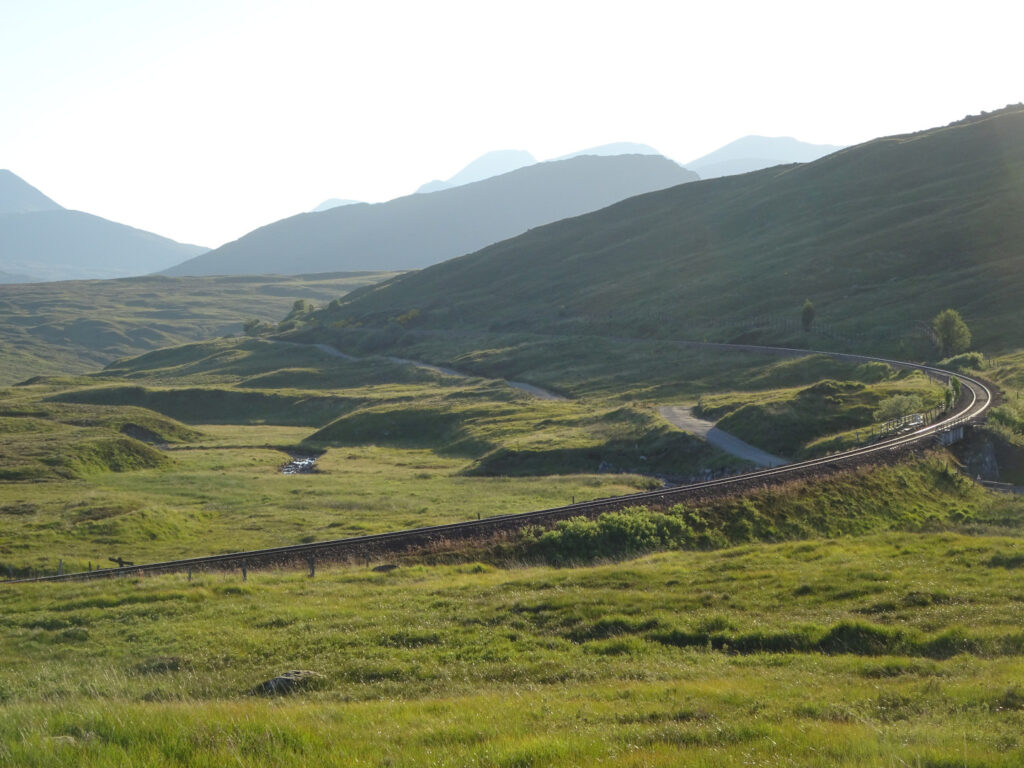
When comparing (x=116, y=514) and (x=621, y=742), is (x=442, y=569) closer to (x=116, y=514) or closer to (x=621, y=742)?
(x=621, y=742)

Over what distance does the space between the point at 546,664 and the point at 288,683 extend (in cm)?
551

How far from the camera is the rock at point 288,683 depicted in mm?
15266

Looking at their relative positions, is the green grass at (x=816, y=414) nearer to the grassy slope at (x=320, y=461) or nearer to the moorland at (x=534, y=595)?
the moorland at (x=534, y=595)

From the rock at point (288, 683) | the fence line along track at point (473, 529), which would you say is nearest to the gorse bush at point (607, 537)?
the fence line along track at point (473, 529)

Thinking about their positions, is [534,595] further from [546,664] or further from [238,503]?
[238,503]

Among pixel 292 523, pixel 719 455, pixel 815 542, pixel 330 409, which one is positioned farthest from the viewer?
pixel 330 409

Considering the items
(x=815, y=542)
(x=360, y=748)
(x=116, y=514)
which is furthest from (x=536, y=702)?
(x=116, y=514)

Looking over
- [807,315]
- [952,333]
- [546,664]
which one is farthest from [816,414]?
[807,315]

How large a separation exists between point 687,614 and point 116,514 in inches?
1762

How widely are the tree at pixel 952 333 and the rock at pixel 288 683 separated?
337 ft

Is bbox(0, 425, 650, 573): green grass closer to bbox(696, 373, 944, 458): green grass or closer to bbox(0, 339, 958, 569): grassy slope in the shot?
bbox(0, 339, 958, 569): grassy slope

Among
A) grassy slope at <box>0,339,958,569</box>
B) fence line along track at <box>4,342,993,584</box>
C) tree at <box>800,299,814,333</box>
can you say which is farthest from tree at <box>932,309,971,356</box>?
fence line along track at <box>4,342,993,584</box>

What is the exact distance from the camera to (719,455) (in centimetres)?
6588

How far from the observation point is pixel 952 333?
97.5 meters
